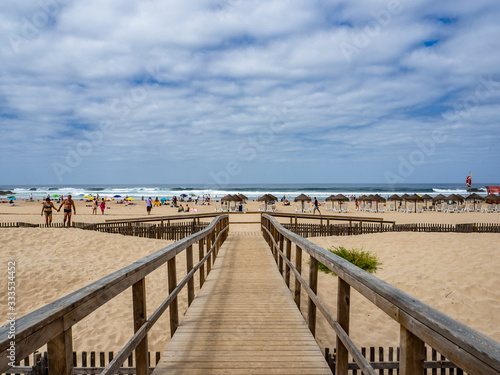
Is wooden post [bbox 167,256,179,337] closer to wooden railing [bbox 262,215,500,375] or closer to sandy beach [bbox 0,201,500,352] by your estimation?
wooden railing [bbox 262,215,500,375]

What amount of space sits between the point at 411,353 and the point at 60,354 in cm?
160

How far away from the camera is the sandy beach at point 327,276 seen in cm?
597

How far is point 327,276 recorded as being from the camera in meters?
9.02

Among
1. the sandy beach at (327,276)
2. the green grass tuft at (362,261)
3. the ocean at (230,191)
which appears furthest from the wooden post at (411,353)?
the ocean at (230,191)

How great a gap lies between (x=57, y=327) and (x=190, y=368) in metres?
1.79

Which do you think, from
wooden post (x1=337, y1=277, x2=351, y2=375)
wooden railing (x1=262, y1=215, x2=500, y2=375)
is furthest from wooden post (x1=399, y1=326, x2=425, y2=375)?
wooden post (x1=337, y1=277, x2=351, y2=375)

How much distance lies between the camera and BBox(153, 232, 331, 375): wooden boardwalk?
285 cm

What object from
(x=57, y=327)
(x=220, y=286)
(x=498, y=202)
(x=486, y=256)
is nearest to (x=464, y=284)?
(x=486, y=256)

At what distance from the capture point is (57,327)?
1363mm

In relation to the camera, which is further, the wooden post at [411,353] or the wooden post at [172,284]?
the wooden post at [172,284]

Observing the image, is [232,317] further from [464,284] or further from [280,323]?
[464,284]

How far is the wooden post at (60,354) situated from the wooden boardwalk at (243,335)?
5.09ft

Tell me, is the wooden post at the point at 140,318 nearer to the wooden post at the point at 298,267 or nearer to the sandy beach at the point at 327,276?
the wooden post at the point at 298,267

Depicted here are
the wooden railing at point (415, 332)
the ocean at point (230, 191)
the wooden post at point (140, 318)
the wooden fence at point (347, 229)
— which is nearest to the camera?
the wooden railing at point (415, 332)
